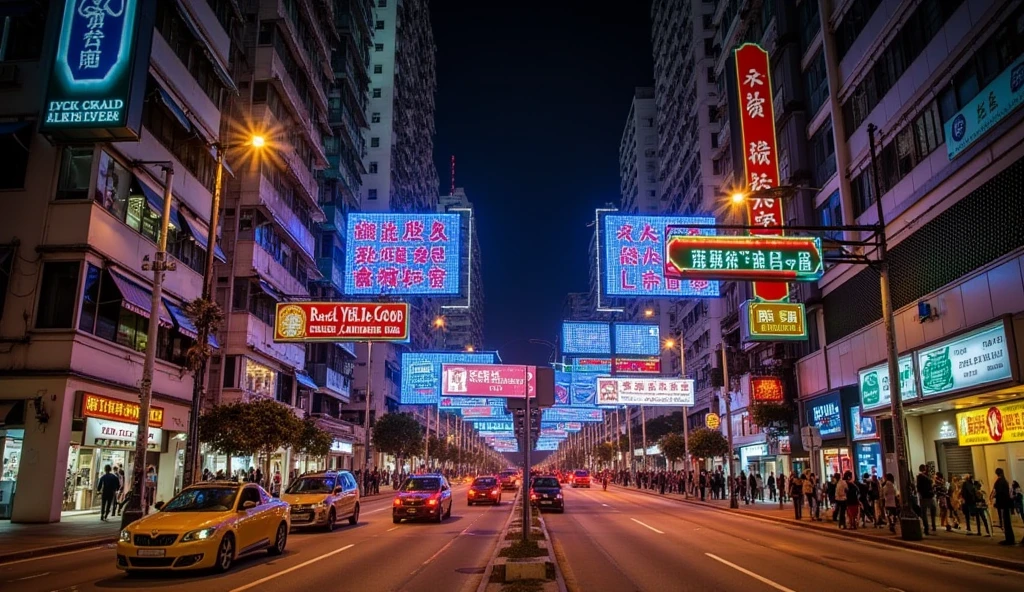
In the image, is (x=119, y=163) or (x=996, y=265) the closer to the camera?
(x=996, y=265)

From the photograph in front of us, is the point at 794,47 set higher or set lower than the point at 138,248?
higher

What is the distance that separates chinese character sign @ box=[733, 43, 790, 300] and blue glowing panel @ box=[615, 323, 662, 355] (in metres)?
14.1

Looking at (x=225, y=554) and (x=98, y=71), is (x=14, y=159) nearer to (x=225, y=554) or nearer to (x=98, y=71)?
(x=98, y=71)

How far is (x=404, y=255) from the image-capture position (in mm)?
35906

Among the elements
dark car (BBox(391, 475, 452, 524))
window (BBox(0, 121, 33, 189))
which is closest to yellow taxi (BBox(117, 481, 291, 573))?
dark car (BBox(391, 475, 452, 524))

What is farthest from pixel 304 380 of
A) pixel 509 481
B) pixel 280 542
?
pixel 280 542

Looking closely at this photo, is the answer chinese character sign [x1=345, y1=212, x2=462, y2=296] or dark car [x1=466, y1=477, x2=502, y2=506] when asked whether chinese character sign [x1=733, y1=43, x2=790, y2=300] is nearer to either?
chinese character sign [x1=345, y1=212, x2=462, y2=296]

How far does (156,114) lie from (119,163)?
3.36 meters

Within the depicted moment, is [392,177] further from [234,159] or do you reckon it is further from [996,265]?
[996,265]

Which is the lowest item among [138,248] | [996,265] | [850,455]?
[850,455]

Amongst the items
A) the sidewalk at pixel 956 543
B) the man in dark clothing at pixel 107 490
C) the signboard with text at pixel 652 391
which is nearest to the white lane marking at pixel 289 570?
the man in dark clothing at pixel 107 490

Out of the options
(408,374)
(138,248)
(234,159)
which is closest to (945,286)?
(138,248)

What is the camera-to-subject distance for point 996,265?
842 inches

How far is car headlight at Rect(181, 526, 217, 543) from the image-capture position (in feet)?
43.5
